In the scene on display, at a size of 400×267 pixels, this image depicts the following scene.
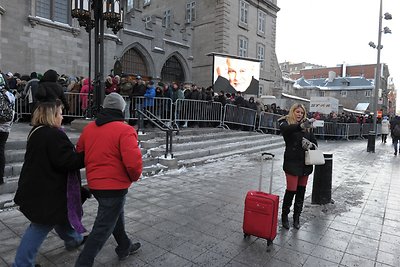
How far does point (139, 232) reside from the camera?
13.8ft

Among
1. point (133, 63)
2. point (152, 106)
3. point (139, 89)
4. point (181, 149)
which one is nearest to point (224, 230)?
point (181, 149)

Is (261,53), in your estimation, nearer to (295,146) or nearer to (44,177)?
(295,146)

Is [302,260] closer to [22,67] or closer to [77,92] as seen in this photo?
[77,92]

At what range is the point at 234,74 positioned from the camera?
19156mm

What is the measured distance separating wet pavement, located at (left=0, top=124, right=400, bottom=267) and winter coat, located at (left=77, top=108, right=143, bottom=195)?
108 centimetres

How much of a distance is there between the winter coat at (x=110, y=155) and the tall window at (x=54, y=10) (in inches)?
721

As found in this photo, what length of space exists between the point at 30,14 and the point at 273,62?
23.8 m

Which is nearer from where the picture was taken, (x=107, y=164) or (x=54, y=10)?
(x=107, y=164)

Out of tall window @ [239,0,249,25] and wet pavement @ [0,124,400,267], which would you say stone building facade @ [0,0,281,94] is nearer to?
tall window @ [239,0,249,25]

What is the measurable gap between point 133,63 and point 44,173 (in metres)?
21.4

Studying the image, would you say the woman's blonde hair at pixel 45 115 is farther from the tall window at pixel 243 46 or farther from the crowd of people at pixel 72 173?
the tall window at pixel 243 46

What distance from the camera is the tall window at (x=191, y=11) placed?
2884 centimetres

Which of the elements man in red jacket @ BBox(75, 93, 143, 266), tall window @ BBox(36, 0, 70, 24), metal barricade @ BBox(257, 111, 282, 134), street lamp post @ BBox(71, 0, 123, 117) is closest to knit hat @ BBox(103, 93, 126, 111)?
man in red jacket @ BBox(75, 93, 143, 266)

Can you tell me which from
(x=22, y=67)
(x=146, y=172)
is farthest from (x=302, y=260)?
(x=22, y=67)
